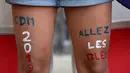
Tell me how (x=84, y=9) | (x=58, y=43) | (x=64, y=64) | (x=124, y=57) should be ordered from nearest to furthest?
(x=84, y=9), (x=64, y=64), (x=124, y=57), (x=58, y=43)

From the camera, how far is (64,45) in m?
1.96

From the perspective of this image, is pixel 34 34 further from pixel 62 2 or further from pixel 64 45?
pixel 64 45

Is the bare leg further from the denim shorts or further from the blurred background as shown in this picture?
the blurred background

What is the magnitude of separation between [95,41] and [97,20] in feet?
0.24

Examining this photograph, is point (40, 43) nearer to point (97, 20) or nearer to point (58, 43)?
point (97, 20)

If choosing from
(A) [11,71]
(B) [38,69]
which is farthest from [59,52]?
(B) [38,69]

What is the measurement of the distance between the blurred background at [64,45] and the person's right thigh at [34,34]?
62 cm

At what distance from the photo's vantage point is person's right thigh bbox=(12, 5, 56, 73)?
2.61 feet

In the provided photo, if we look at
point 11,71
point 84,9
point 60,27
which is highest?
point 84,9

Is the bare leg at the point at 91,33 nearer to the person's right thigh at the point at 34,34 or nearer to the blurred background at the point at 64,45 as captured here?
the person's right thigh at the point at 34,34

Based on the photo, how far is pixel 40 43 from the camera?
0.81 m

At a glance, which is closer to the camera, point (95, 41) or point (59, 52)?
point (95, 41)

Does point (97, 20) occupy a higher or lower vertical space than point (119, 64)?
higher

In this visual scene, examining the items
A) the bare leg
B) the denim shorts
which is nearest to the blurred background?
the bare leg
